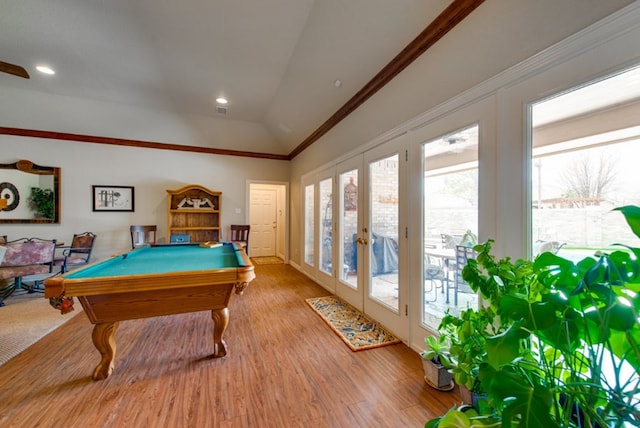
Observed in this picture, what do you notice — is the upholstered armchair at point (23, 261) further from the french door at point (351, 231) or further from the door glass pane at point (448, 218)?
the door glass pane at point (448, 218)

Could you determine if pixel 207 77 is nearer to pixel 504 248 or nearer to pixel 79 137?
pixel 79 137

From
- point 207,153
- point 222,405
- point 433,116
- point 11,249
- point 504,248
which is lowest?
point 222,405

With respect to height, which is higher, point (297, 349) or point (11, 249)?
point (11, 249)

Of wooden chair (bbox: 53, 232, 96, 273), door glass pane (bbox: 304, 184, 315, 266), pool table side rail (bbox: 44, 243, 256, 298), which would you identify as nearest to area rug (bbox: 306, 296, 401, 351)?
pool table side rail (bbox: 44, 243, 256, 298)

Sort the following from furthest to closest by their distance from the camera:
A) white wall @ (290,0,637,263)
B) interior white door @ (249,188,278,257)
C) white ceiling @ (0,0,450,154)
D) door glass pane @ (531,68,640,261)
→ interior white door @ (249,188,278,257), white ceiling @ (0,0,450,154), white wall @ (290,0,637,263), door glass pane @ (531,68,640,261)

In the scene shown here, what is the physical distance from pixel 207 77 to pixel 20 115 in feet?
11.2

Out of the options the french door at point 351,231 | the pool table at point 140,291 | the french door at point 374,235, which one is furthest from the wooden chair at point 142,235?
the french door at point 374,235

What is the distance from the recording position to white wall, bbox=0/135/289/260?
4.48 meters

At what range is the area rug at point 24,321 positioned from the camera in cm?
235

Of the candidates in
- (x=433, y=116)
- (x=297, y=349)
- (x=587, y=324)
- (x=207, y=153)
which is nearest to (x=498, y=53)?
(x=433, y=116)

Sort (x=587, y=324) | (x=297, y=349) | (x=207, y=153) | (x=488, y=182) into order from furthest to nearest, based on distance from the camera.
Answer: (x=207, y=153) → (x=297, y=349) → (x=488, y=182) → (x=587, y=324)

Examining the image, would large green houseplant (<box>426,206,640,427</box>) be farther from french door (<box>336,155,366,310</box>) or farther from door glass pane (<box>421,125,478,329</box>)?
french door (<box>336,155,366,310</box>)

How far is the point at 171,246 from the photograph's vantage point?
3.51 m

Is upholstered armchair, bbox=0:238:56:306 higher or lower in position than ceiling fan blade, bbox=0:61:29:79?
lower
